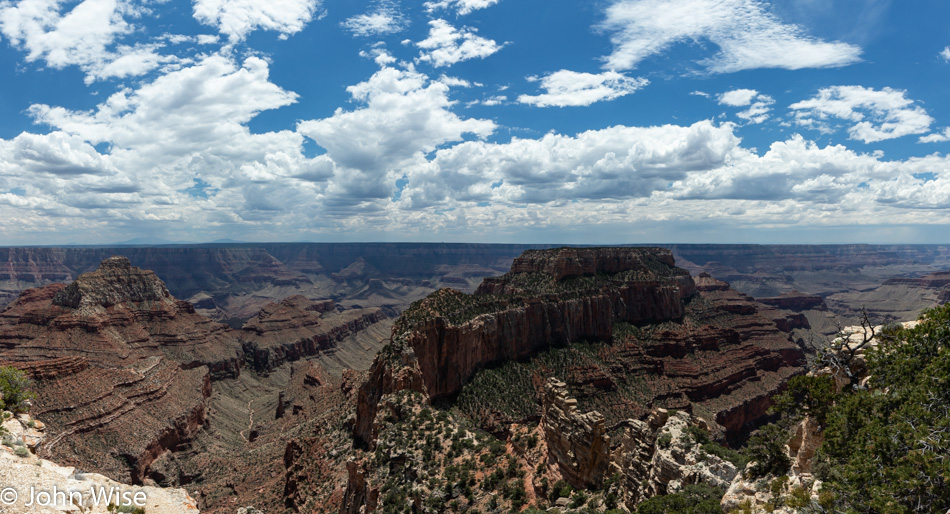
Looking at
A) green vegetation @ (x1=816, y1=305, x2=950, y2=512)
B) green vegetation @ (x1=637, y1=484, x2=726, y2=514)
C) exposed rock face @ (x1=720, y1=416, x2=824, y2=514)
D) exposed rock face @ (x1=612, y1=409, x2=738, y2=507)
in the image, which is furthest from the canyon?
green vegetation @ (x1=816, y1=305, x2=950, y2=512)

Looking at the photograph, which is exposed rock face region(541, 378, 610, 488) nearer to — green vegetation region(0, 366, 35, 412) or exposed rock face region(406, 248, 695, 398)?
exposed rock face region(406, 248, 695, 398)

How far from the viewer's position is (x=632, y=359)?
395 ft

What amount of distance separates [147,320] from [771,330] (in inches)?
10096

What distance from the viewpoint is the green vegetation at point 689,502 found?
88.8 feet

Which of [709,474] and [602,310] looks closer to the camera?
→ [709,474]

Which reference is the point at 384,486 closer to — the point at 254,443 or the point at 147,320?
the point at 254,443

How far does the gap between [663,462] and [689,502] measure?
585cm

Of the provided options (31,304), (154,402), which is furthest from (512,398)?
(31,304)

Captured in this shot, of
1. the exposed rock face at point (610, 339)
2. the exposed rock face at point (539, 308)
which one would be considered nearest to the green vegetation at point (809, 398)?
the exposed rock face at point (610, 339)

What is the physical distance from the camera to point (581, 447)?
3959 centimetres

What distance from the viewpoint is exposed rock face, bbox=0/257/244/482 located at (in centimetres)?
9769

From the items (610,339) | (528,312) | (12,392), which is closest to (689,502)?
(12,392)

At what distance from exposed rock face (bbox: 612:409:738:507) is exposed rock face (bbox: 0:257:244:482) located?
64.4m

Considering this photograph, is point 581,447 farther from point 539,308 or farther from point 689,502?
point 539,308
